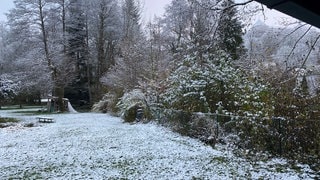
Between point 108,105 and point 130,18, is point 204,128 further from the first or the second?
point 130,18

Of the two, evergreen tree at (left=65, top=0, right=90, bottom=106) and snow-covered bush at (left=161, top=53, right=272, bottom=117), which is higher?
evergreen tree at (left=65, top=0, right=90, bottom=106)

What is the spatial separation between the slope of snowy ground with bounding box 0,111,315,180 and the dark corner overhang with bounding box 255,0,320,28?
310 centimetres

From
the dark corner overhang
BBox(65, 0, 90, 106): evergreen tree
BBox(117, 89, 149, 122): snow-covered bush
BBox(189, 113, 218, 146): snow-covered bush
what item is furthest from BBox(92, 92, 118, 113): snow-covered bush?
the dark corner overhang

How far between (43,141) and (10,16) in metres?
17.7

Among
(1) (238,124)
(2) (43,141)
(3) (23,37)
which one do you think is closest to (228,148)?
(1) (238,124)

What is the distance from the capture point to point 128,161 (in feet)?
18.9

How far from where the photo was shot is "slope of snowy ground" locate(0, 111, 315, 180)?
189 inches

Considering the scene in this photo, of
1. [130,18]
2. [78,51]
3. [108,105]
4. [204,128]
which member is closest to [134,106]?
[204,128]

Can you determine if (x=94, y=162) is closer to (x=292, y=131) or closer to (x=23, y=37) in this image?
(x=292, y=131)

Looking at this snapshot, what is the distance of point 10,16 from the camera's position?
74.4 ft

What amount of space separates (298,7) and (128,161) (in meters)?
4.53

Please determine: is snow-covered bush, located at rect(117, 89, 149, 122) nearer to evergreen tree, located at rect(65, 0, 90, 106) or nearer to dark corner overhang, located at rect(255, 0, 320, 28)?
dark corner overhang, located at rect(255, 0, 320, 28)

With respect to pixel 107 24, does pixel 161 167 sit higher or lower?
lower

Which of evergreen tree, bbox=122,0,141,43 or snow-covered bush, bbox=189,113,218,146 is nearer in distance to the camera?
snow-covered bush, bbox=189,113,218,146
